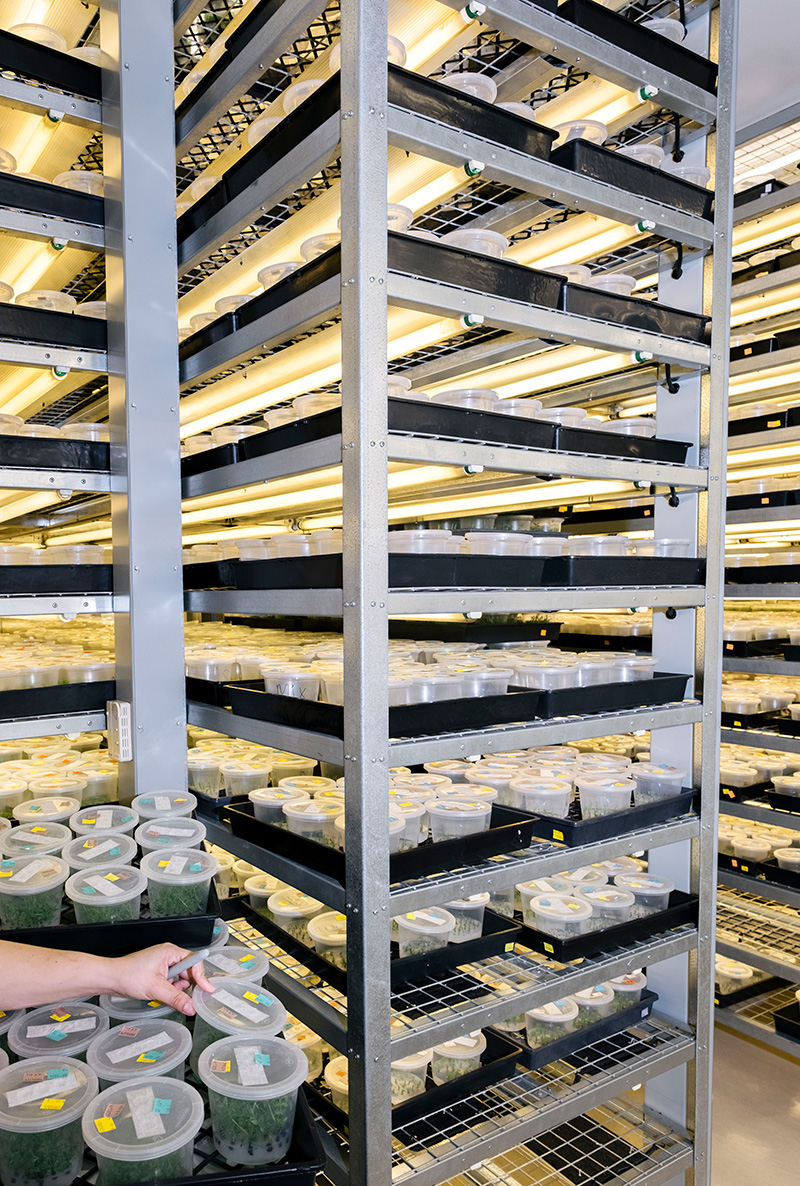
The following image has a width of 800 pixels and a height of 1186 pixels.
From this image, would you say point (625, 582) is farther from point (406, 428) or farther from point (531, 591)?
point (406, 428)

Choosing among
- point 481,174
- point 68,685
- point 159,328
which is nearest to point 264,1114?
point 68,685

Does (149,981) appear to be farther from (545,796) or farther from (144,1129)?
(545,796)

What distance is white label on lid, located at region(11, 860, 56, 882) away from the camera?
59.4 inches

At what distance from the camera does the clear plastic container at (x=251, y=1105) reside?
103 centimetres

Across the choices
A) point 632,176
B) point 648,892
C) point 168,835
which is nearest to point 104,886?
point 168,835

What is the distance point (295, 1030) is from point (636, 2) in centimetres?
299

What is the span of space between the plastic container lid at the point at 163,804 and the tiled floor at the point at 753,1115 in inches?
80.6

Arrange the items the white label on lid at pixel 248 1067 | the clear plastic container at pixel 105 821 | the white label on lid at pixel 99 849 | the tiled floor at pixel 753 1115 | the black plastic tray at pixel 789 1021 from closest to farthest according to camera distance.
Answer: the white label on lid at pixel 248 1067
the white label on lid at pixel 99 849
the clear plastic container at pixel 105 821
the tiled floor at pixel 753 1115
the black plastic tray at pixel 789 1021

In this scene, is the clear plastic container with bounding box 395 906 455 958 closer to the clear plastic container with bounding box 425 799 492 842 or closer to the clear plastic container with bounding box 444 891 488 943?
the clear plastic container with bounding box 444 891 488 943

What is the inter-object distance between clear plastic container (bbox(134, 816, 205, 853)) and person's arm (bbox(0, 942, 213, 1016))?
40cm

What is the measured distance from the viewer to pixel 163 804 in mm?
1987

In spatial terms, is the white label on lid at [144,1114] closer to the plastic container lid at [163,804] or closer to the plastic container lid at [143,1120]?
the plastic container lid at [143,1120]

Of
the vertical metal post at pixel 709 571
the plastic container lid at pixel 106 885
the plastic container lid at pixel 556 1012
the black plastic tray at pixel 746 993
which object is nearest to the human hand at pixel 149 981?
the plastic container lid at pixel 106 885

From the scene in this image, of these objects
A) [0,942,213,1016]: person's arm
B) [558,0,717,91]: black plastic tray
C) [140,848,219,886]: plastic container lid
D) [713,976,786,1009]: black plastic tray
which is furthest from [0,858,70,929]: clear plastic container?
[713,976,786,1009]: black plastic tray
